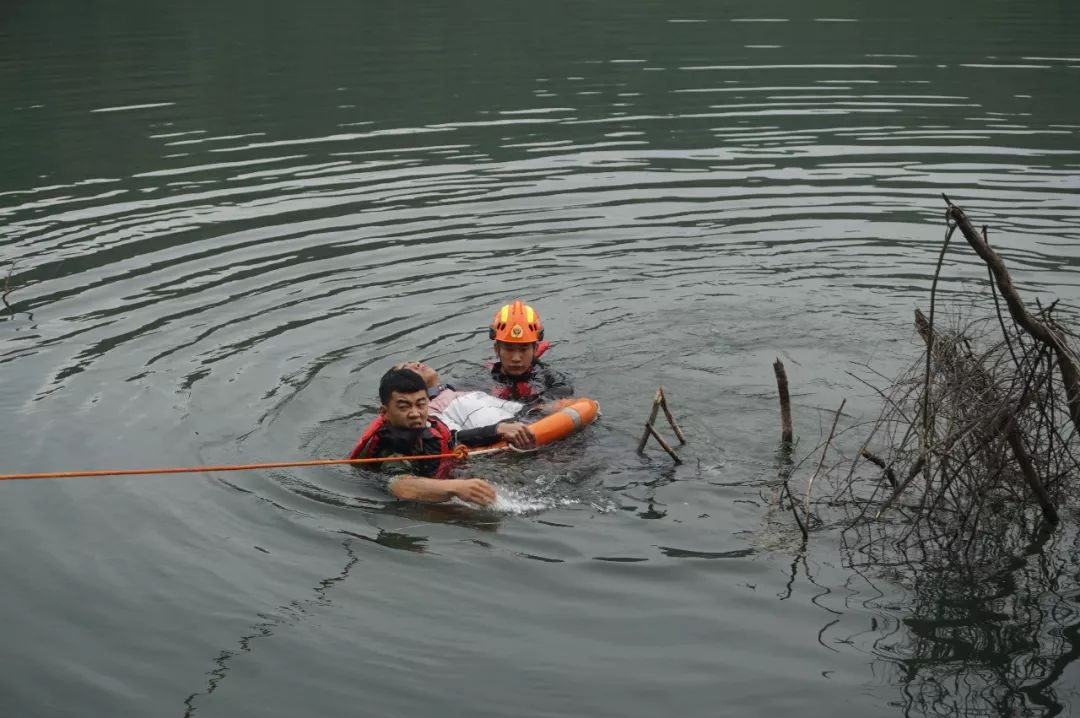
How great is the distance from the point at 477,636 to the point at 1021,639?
300 centimetres

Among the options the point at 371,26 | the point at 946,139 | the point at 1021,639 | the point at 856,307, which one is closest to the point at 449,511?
the point at 1021,639

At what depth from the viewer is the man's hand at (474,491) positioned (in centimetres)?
884

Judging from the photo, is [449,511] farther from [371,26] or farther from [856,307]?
[371,26]

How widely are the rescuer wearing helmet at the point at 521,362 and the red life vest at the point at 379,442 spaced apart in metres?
1.16

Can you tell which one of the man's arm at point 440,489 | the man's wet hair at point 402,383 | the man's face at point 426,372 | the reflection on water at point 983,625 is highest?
the man's wet hair at point 402,383

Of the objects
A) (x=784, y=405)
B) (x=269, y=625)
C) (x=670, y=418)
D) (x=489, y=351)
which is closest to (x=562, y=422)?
(x=670, y=418)

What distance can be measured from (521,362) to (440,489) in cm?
202

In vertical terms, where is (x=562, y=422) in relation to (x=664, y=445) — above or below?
below

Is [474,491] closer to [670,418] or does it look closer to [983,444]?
[670,418]

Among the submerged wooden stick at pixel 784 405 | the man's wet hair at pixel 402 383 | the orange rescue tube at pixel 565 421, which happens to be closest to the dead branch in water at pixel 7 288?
the man's wet hair at pixel 402 383

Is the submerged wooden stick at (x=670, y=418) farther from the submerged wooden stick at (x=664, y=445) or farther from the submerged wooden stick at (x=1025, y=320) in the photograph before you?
the submerged wooden stick at (x=1025, y=320)

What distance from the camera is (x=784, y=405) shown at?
30.5 feet

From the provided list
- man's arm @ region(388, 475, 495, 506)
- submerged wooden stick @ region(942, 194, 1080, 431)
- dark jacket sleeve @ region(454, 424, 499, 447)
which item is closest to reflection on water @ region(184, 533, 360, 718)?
man's arm @ region(388, 475, 495, 506)

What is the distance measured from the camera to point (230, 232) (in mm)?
15906
